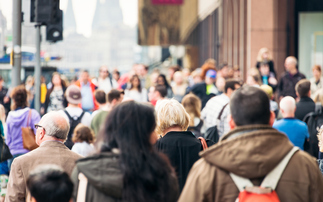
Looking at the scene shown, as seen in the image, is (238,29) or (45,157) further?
(238,29)

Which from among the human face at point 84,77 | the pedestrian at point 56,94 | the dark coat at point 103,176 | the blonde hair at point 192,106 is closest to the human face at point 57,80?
the pedestrian at point 56,94

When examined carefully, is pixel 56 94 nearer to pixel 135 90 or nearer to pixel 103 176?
pixel 135 90

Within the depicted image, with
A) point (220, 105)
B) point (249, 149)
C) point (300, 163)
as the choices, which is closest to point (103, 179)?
point (249, 149)

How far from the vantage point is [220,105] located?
9672 mm

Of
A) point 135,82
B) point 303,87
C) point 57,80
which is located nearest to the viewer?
point 303,87

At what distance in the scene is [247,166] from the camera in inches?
139

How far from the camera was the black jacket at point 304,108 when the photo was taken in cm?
1011

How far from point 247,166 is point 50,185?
1.07 meters

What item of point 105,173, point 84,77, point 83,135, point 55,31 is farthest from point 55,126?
point 84,77

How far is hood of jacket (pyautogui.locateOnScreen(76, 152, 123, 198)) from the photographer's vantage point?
3.38 meters

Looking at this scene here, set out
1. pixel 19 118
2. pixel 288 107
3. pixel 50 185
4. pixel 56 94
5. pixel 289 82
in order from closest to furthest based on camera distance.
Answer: pixel 50 185, pixel 288 107, pixel 19 118, pixel 289 82, pixel 56 94

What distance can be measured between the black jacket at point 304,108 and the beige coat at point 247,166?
6543mm

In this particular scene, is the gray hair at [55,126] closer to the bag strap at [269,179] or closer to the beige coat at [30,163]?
the beige coat at [30,163]

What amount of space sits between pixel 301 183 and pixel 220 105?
19.7 ft
